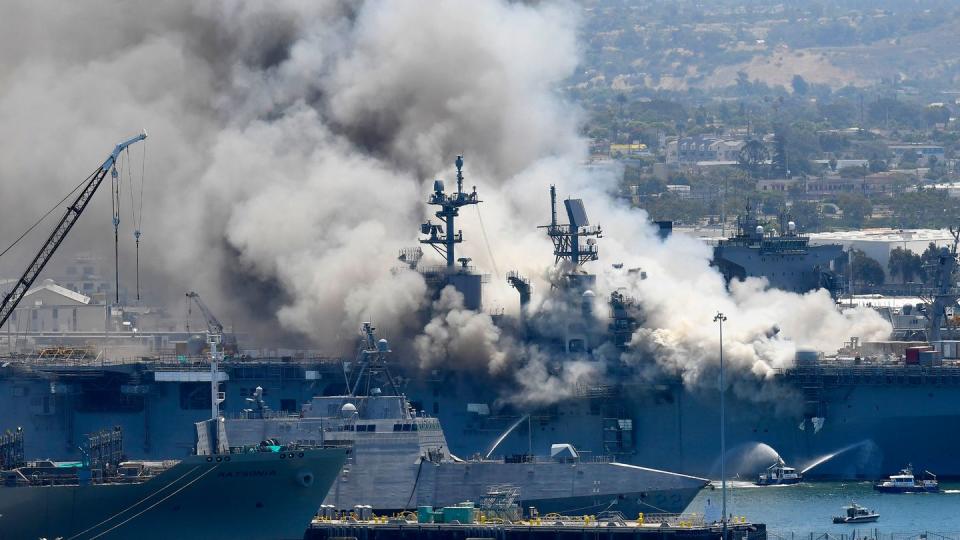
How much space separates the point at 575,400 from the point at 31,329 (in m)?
43.2

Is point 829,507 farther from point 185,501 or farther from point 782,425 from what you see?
point 185,501

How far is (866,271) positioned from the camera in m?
146

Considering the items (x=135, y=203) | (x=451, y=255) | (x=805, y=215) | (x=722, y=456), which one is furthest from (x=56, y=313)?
(x=805, y=215)

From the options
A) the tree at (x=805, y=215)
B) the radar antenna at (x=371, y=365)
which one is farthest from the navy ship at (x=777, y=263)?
the tree at (x=805, y=215)

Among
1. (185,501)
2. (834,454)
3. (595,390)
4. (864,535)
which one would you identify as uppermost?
(595,390)

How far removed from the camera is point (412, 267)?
295ft

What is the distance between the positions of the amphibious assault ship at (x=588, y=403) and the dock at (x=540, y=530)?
16.8 metres

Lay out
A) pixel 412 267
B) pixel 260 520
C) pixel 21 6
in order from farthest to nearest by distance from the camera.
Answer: pixel 21 6 < pixel 412 267 < pixel 260 520

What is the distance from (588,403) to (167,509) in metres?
22.5

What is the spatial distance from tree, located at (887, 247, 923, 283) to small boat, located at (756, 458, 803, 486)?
215 feet

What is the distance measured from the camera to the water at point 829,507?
231ft

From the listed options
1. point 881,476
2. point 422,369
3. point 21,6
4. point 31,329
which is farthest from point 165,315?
point 881,476

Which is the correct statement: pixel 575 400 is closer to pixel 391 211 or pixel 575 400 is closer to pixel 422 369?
pixel 422 369

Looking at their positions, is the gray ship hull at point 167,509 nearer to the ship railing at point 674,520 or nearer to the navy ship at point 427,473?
the navy ship at point 427,473
